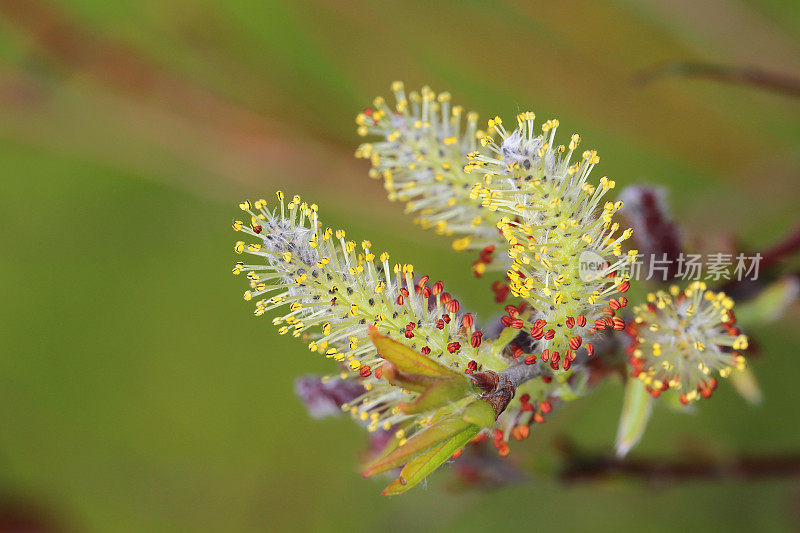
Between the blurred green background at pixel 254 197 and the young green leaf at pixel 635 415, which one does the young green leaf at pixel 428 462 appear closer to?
the young green leaf at pixel 635 415

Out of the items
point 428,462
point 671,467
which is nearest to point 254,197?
point 671,467

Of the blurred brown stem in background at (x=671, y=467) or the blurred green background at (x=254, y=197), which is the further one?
the blurred green background at (x=254, y=197)

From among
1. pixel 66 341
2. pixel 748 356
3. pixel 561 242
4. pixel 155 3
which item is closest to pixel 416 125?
pixel 561 242

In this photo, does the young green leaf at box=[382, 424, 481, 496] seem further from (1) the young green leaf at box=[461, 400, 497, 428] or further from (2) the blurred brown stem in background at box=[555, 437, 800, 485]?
(2) the blurred brown stem in background at box=[555, 437, 800, 485]

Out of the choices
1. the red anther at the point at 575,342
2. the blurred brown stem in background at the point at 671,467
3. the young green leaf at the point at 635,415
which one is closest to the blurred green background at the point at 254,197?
the blurred brown stem in background at the point at 671,467

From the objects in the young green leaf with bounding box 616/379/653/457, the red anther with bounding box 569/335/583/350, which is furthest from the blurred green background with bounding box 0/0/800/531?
the red anther with bounding box 569/335/583/350
